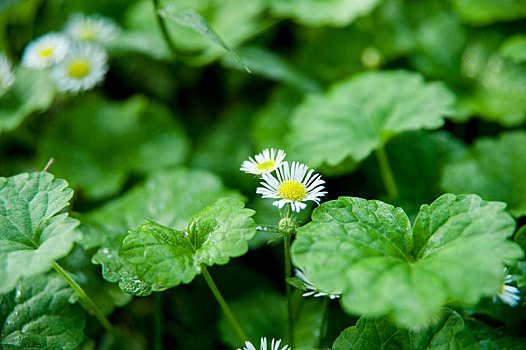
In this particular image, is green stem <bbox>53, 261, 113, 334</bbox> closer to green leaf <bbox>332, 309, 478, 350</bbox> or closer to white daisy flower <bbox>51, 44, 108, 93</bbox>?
green leaf <bbox>332, 309, 478, 350</bbox>

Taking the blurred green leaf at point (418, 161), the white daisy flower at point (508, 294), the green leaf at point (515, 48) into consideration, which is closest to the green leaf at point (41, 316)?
the white daisy flower at point (508, 294)

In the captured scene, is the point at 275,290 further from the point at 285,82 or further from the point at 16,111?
the point at 16,111

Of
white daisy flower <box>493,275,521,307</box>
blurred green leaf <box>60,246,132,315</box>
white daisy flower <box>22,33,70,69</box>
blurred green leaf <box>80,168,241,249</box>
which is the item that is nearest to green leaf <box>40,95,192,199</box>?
white daisy flower <box>22,33,70,69</box>

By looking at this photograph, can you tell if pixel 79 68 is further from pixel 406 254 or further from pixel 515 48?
pixel 515 48

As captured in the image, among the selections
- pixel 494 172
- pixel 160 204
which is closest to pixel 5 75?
pixel 160 204

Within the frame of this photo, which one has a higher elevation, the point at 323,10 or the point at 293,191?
the point at 323,10

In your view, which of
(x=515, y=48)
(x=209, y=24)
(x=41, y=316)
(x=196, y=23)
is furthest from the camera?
(x=209, y=24)
